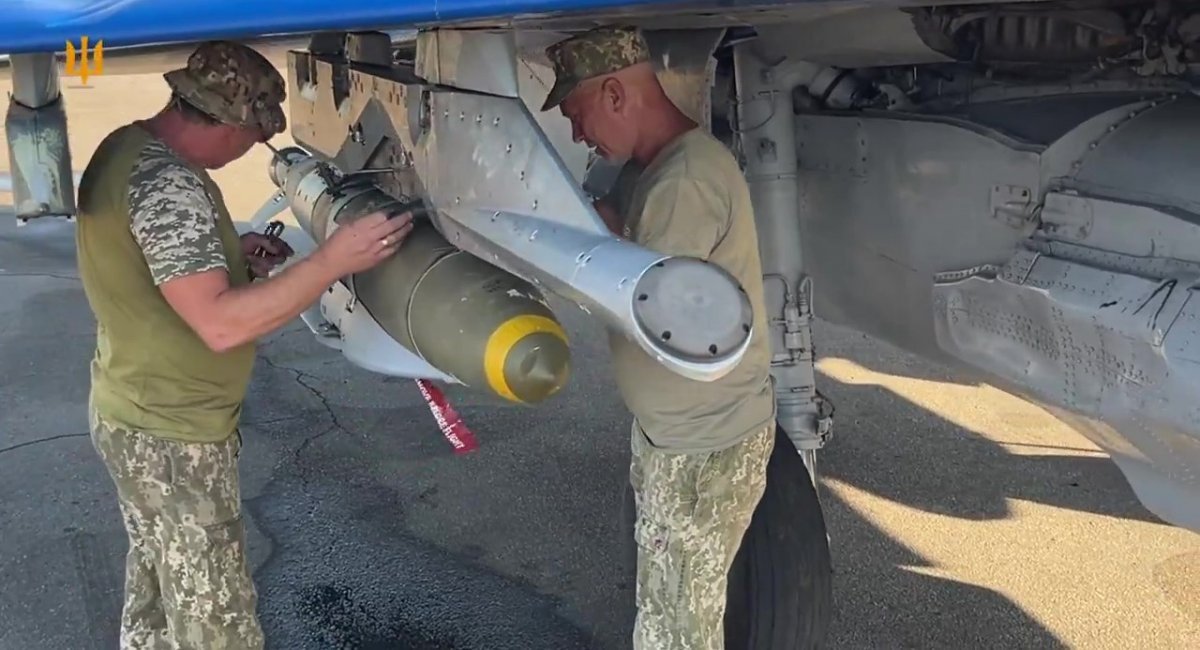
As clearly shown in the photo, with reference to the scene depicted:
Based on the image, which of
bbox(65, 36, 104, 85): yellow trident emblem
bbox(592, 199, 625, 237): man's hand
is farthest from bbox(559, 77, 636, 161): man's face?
bbox(65, 36, 104, 85): yellow trident emblem

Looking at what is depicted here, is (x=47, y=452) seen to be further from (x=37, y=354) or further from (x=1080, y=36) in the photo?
(x=1080, y=36)

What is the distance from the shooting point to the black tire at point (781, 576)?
111 inches

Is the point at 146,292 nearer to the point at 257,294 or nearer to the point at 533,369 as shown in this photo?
the point at 257,294

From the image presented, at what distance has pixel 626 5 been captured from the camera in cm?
188

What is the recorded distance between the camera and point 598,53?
7.50ft

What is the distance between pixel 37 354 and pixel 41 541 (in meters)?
2.47

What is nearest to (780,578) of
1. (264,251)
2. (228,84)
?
(264,251)

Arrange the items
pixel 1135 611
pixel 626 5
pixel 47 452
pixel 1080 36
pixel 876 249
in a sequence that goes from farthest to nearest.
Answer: pixel 47 452, pixel 1135 611, pixel 876 249, pixel 1080 36, pixel 626 5

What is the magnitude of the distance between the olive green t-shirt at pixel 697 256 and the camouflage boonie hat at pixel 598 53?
20 centimetres

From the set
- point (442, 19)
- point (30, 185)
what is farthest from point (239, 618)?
point (442, 19)

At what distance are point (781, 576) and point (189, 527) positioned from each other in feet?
4.71

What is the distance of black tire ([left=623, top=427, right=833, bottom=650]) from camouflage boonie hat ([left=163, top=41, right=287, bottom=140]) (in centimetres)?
155

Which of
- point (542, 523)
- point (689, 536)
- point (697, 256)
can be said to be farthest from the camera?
point (542, 523)

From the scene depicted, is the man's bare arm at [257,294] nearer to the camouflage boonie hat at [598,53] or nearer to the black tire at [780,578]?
the camouflage boonie hat at [598,53]
